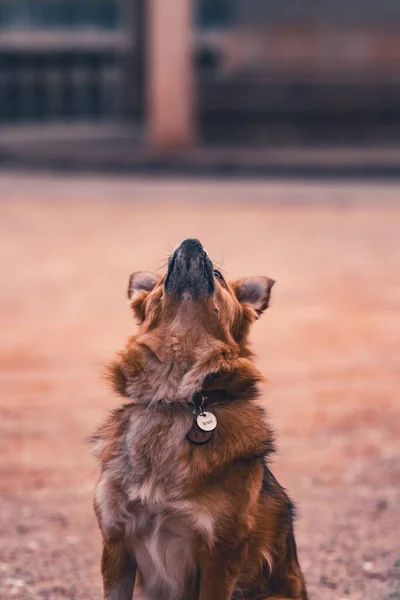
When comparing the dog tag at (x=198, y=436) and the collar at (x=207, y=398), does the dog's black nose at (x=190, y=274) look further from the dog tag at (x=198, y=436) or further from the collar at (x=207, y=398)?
the dog tag at (x=198, y=436)

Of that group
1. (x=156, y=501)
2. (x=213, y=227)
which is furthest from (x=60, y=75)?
(x=156, y=501)

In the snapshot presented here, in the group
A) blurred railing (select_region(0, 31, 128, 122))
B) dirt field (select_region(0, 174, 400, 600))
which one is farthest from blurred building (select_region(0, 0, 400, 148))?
dirt field (select_region(0, 174, 400, 600))

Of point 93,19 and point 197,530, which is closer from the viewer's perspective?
point 197,530

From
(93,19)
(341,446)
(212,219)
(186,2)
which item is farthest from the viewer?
(93,19)

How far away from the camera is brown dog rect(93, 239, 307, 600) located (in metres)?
3.25

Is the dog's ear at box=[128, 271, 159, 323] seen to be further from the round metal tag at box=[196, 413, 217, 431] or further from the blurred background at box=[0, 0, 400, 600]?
the blurred background at box=[0, 0, 400, 600]

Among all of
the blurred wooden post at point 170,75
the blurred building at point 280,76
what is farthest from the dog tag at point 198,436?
the blurred building at point 280,76

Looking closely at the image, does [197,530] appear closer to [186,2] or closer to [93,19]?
[186,2]

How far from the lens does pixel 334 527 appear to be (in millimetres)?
5074

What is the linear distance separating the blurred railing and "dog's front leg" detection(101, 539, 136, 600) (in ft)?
52.8

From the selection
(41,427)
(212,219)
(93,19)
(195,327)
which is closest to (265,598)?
(195,327)

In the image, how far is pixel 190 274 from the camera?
3488 mm

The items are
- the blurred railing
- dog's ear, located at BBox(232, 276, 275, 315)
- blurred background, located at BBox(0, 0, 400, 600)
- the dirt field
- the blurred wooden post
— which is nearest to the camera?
dog's ear, located at BBox(232, 276, 275, 315)

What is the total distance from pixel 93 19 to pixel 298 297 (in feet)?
49.3
